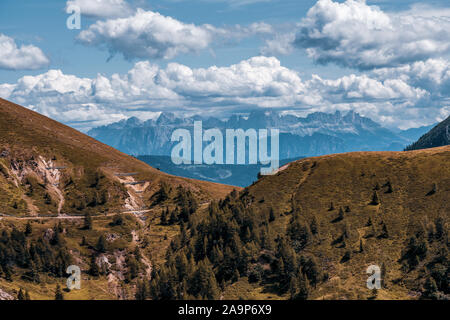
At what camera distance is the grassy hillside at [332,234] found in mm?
117500

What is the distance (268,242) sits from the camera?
469 ft

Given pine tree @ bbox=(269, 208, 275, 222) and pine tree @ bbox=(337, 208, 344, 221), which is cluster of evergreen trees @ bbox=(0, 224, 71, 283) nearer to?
pine tree @ bbox=(269, 208, 275, 222)

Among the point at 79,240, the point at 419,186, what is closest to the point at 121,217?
the point at 79,240

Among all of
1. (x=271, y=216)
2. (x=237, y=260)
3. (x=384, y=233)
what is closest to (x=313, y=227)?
(x=271, y=216)

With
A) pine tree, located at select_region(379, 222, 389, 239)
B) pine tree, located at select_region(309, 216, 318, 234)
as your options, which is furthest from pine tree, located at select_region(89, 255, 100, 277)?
pine tree, located at select_region(379, 222, 389, 239)

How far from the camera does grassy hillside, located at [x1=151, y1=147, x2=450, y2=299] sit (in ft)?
385

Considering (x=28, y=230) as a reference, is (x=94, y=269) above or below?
below

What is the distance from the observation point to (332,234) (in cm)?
14200

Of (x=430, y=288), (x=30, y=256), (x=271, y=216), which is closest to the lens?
(x=430, y=288)

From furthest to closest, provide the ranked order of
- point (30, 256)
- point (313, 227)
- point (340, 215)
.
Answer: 1. point (340, 215)
2. point (30, 256)
3. point (313, 227)

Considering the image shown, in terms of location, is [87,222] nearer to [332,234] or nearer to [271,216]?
[271,216]

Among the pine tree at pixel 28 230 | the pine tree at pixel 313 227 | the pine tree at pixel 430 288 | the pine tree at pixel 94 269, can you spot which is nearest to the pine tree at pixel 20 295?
the pine tree at pixel 94 269

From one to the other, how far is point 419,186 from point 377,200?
18250 mm
